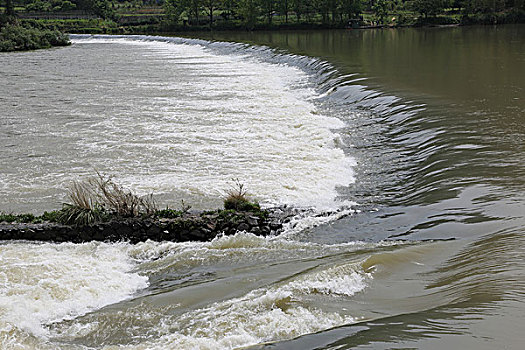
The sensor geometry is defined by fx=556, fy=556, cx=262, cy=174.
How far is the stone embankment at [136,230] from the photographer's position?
8633mm

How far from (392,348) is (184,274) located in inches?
136

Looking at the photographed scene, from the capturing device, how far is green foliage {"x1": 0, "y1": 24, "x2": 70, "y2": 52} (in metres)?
55.7

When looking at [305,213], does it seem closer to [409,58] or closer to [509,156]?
[509,156]

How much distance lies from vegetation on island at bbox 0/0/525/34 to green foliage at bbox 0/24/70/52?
1730cm

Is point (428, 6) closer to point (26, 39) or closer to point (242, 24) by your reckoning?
point (242, 24)

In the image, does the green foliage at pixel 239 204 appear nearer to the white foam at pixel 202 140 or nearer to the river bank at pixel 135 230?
the river bank at pixel 135 230

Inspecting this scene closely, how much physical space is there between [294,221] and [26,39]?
56.2m

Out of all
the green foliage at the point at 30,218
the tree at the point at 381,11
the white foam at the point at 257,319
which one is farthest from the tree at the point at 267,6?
the white foam at the point at 257,319

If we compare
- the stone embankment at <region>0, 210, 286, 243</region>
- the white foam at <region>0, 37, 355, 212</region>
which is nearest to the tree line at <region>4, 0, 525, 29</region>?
the white foam at <region>0, 37, 355, 212</region>

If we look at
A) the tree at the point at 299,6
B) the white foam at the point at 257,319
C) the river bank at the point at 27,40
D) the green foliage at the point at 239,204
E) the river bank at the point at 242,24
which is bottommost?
the white foam at the point at 257,319

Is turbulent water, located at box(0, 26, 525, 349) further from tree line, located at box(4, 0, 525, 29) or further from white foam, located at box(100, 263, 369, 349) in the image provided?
tree line, located at box(4, 0, 525, 29)

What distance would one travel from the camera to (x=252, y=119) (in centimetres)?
1831

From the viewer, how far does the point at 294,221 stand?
9.21 meters

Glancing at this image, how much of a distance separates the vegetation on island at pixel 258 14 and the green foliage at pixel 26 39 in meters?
17.3
